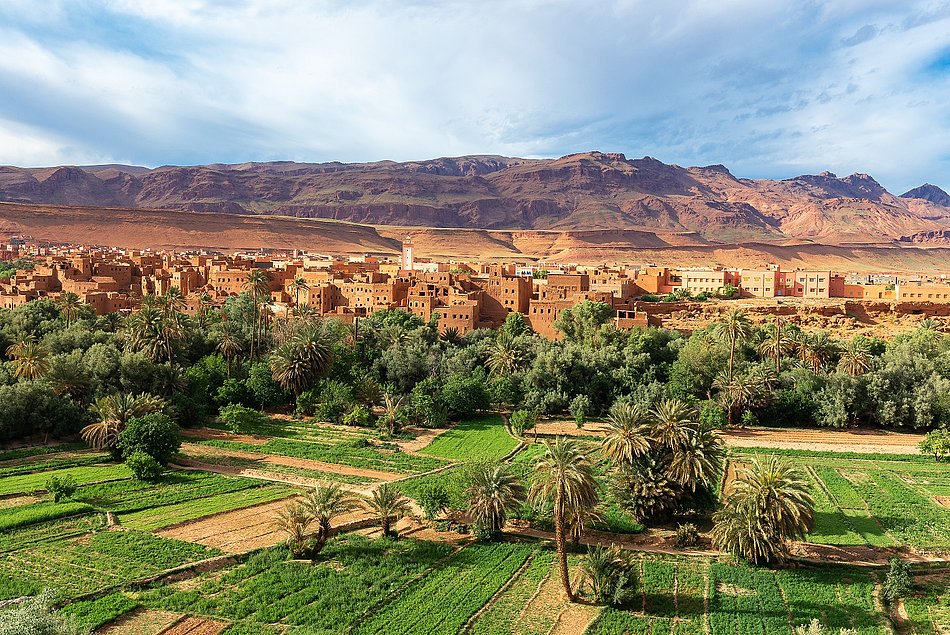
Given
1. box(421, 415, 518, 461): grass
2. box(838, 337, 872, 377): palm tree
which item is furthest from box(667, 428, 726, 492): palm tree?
box(838, 337, 872, 377): palm tree

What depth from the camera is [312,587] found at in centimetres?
1858

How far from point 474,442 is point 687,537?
1471 cm

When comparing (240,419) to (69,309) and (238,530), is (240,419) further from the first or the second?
(69,309)

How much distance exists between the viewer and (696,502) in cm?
2355

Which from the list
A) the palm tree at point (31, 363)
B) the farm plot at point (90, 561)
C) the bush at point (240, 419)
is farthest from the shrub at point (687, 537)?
the palm tree at point (31, 363)

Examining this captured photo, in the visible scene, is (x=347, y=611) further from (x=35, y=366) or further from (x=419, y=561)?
(x=35, y=366)

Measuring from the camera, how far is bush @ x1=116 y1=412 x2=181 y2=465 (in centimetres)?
2814

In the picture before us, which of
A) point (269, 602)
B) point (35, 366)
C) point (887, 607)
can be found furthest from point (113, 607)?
point (35, 366)

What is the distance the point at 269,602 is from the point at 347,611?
7.17 feet

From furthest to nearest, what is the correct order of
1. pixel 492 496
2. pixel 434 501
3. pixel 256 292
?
pixel 256 292 < pixel 434 501 < pixel 492 496

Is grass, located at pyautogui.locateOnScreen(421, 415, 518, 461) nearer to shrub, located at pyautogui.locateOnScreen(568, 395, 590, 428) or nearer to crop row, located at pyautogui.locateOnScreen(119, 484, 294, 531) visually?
shrub, located at pyautogui.locateOnScreen(568, 395, 590, 428)

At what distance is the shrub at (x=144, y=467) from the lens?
87.4 feet

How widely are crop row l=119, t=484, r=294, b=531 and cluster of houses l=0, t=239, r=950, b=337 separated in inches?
1160

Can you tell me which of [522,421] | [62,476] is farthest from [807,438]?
[62,476]
